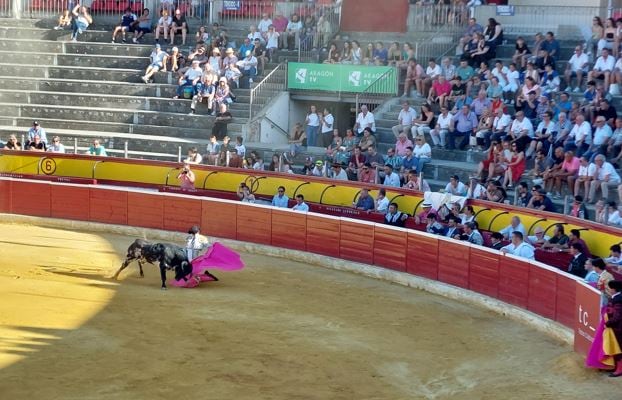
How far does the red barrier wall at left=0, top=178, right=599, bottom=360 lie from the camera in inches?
586

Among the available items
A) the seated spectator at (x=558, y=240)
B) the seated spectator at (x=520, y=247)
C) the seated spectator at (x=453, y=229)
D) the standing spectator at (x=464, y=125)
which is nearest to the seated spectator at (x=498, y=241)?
the seated spectator at (x=520, y=247)

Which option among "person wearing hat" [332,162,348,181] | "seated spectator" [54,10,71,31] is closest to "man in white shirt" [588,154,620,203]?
"person wearing hat" [332,162,348,181]

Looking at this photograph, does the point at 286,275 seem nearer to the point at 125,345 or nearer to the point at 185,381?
the point at 125,345

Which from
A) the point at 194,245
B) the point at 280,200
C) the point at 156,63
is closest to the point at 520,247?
the point at 194,245

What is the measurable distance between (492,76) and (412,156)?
2.67m

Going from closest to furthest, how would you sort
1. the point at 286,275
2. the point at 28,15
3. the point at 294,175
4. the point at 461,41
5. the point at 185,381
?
the point at 185,381 < the point at 286,275 < the point at 294,175 < the point at 461,41 < the point at 28,15

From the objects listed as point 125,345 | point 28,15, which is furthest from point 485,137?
point 28,15

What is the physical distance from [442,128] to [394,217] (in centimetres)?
417

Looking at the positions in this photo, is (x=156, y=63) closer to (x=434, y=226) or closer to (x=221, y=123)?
(x=221, y=123)

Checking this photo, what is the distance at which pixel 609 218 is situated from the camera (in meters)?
16.4

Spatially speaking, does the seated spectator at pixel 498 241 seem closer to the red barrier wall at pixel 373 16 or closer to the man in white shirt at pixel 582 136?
the man in white shirt at pixel 582 136

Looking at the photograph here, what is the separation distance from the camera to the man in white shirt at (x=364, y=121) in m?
23.9

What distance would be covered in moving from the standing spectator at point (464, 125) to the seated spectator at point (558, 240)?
6.29 metres

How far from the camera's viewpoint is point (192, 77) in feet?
90.5
